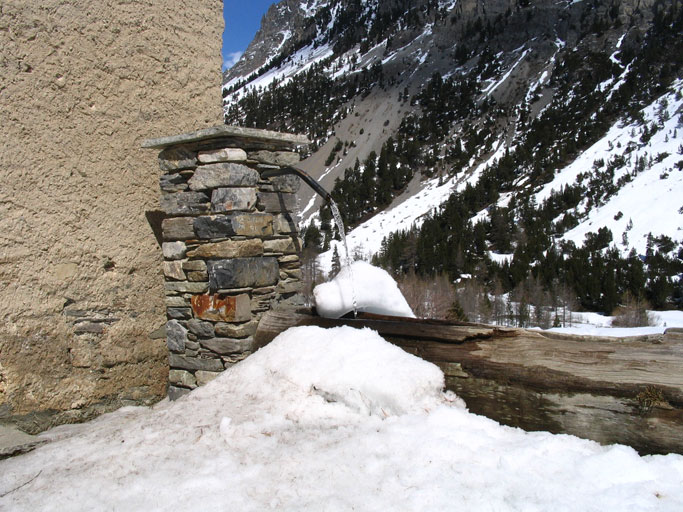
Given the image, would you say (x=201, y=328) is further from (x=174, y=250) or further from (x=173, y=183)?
(x=173, y=183)

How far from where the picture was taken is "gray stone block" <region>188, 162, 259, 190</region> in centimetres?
351

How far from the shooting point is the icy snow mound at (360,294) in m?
3.33

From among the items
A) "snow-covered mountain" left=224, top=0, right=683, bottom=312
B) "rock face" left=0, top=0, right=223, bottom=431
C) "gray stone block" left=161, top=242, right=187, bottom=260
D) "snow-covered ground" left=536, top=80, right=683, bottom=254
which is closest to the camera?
"rock face" left=0, top=0, right=223, bottom=431

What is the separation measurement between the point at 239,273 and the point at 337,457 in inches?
68.4

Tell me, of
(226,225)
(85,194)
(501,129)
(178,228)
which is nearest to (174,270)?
(178,228)

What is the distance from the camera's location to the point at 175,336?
3.81 metres

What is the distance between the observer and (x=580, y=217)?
830 inches

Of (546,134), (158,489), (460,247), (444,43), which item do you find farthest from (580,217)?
(444,43)

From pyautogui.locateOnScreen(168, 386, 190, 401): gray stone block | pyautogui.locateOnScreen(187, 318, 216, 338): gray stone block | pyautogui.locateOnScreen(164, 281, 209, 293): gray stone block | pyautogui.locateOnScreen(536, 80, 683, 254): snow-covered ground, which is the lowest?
pyautogui.locateOnScreen(168, 386, 190, 401): gray stone block

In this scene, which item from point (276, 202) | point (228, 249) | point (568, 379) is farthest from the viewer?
point (276, 202)

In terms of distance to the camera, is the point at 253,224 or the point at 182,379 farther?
the point at 182,379

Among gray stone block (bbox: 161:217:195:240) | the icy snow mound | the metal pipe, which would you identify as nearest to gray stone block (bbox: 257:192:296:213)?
the metal pipe

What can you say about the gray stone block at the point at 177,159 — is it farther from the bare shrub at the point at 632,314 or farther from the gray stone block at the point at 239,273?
the bare shrub at the point at 632,314

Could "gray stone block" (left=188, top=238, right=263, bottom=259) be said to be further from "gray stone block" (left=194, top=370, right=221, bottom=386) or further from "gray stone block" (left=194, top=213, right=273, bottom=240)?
"gray stone block" (left=194, top=370, right=221, bottom=386)
